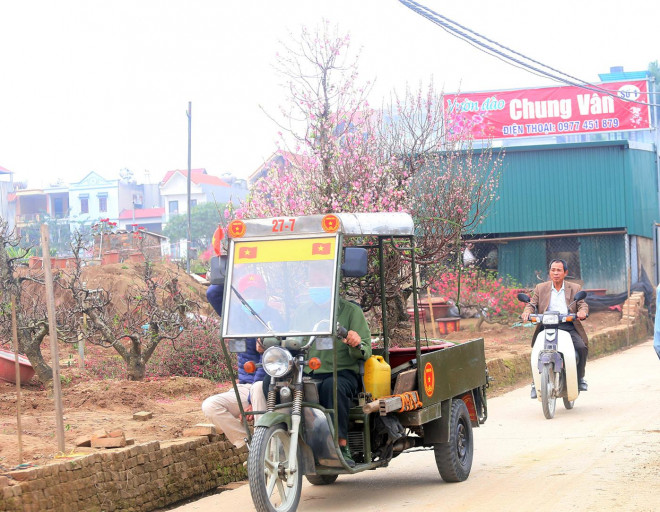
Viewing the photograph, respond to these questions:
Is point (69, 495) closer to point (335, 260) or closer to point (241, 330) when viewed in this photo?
point (241, 330)

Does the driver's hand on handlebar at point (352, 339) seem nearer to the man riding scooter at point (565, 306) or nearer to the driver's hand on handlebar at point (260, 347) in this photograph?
the driver's hand on handlebar at point (260, 347)

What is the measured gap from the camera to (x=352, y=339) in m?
7.15

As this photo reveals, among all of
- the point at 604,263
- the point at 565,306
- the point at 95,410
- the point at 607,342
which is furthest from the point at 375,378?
the point at 604,263

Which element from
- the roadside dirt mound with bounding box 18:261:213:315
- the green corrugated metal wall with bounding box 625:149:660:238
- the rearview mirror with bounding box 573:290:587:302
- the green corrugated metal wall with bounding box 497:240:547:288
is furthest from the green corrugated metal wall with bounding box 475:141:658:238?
the rearview mirror with bounding box 573:290:587:302

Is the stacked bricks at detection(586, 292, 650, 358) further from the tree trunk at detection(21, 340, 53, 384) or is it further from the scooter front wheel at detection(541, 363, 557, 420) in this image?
the tree trunk at detection(21, 340, 53, 384)

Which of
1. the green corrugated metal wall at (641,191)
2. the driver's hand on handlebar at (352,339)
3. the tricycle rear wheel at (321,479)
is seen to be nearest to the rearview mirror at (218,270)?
the driver's hand on handlebar at (352,339)

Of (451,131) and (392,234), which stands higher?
(451,131)

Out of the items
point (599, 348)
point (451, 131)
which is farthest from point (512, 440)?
point (599, 348)

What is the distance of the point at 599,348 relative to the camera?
20.7m

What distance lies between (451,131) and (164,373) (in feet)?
20.0

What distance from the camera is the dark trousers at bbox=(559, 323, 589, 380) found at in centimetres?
1218

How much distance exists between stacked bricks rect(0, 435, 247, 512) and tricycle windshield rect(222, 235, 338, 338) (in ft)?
4.62

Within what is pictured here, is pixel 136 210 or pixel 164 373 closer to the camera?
pixel 164 373

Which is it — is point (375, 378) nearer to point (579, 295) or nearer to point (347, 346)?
point (347, 346)
